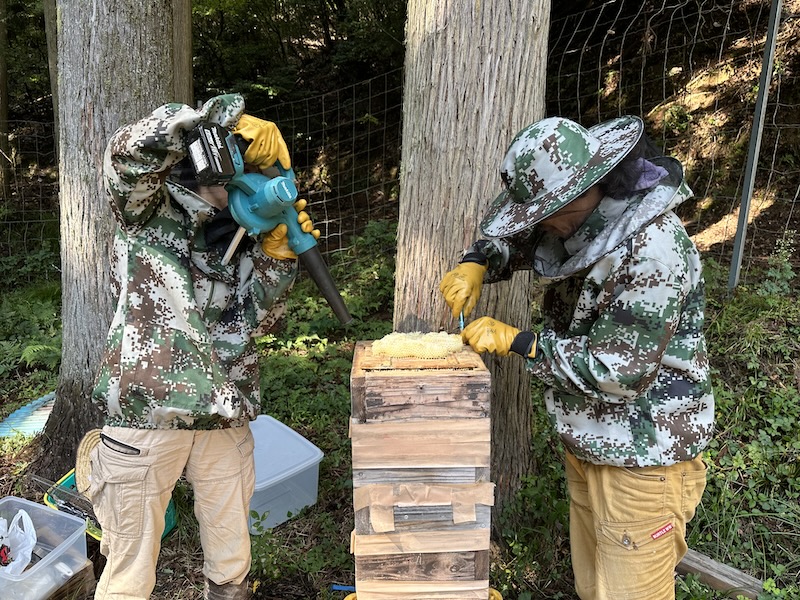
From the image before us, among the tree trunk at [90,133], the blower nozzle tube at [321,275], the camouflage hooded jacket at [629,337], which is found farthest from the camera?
the tree trunk at [90,133]

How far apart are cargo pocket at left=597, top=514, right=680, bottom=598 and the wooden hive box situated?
1.71 ft

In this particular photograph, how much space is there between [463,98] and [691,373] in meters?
1.39

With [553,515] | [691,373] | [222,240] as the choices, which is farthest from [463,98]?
[553,515]

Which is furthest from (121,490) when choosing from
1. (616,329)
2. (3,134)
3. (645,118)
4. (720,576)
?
(3,134)

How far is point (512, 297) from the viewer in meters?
2.60

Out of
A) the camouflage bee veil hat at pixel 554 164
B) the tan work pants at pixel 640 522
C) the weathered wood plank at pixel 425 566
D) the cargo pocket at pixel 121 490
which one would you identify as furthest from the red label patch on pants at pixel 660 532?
the cargo pocket at pixel 121 490

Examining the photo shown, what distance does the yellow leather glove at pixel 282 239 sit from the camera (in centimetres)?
220

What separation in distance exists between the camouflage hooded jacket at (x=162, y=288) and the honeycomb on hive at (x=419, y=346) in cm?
62

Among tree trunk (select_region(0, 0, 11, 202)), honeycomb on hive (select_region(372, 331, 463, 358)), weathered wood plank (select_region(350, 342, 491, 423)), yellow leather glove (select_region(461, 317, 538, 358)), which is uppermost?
tree trunk (select_region(0, 0, 11, 202))

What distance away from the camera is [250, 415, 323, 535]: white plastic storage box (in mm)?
3088

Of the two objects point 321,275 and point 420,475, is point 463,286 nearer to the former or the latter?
point 321,275

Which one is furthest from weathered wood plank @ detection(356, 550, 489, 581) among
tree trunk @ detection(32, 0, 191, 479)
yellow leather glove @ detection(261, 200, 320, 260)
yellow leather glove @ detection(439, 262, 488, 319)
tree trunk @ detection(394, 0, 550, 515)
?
tree trunk @ detection(32, 0, 191, 479)

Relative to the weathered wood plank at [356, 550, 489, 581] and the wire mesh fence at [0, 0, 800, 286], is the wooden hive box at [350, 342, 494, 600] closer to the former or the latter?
the weathered wood plank at [356, 550, 489, 581]

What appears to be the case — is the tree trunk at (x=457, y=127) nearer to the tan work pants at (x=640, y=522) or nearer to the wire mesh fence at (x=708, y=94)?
the tan work pants at (x=640, y=522)
